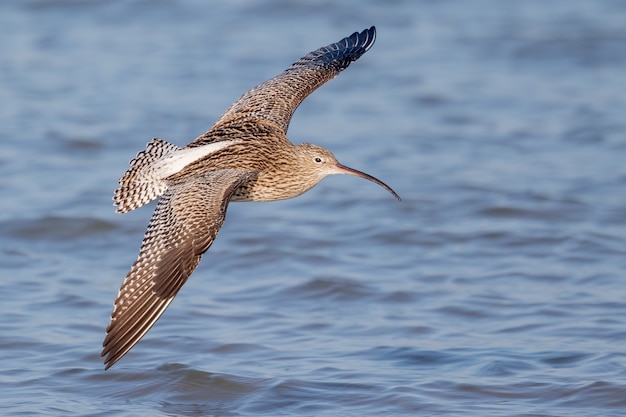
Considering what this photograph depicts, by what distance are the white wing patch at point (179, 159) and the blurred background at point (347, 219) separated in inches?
45.1

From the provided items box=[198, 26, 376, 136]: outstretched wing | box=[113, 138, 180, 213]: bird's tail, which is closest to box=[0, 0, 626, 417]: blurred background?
box=[113, 138, 180, 213]: bird's tail

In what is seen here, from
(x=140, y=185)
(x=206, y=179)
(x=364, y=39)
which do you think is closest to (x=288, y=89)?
(x=364, y=39)

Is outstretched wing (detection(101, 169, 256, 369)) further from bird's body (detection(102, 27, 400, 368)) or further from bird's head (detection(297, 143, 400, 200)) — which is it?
bird's head (detection(297, 143, 400, 200))

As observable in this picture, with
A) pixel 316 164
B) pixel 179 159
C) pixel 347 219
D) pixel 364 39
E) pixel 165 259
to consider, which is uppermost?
pixel 364 39

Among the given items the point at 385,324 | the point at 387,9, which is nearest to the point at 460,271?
the point at 385,324

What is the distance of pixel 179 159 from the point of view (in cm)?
691

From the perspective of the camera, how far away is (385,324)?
7836 mm

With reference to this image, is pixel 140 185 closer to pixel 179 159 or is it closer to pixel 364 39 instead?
pixel 179 159

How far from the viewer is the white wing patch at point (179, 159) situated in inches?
270

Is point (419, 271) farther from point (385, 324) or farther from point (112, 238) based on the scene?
point (112, 238)

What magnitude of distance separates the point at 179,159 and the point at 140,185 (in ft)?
0.84

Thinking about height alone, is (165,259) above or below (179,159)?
below

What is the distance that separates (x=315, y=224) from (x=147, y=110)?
9.98ft

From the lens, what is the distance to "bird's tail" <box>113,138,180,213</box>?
683cm
